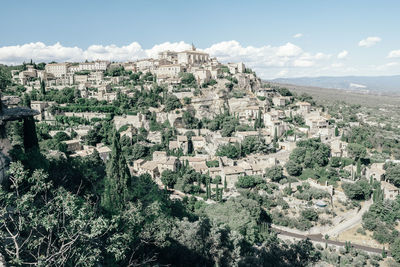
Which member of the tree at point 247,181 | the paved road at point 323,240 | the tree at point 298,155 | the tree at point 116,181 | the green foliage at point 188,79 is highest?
the green foliage at point 188,79

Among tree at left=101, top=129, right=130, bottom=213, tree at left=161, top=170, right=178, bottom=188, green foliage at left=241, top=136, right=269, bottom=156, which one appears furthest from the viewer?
green foliage at left=241, top=136, right=269, bottom=156

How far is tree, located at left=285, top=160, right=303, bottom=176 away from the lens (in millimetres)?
37812

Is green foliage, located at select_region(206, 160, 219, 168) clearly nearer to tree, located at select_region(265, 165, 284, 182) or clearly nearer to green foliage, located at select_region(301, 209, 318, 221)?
tree, located at select_region(265, 165, 284, 182)

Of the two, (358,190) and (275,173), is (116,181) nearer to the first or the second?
(275,173)

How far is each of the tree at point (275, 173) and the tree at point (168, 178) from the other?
11.6 metres

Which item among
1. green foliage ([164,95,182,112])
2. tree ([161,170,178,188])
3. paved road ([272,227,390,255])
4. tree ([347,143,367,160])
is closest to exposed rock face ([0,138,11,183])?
tree ([161,170,178,188])

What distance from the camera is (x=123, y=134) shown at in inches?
1807

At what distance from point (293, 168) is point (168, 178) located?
15.9 m

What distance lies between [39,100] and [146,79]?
2154 centimetres

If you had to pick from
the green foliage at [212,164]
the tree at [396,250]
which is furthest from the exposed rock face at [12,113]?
the tree at [396,250]

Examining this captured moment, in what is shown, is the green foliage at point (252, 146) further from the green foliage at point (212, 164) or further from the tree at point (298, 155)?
the green foliage at point (212, 164)

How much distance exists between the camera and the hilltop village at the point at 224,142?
1268 inches

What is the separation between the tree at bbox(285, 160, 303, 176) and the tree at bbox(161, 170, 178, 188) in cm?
1450

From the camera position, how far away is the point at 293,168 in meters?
37.7
